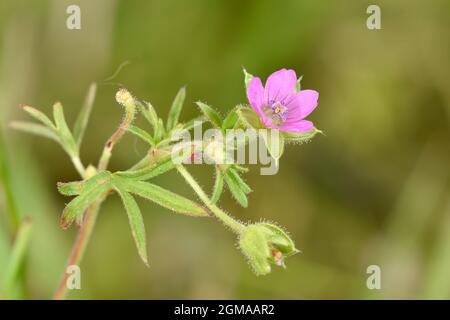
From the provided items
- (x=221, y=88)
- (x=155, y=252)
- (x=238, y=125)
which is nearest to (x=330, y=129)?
(x=221, y=88)

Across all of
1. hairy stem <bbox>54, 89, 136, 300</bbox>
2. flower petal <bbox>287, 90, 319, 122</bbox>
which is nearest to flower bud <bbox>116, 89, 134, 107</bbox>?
hairy stem <bbox>54, 89, 136, 300</bbox>

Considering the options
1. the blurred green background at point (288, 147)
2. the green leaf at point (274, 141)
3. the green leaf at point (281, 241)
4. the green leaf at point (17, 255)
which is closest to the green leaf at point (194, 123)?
the green leaf at point (274, 141)

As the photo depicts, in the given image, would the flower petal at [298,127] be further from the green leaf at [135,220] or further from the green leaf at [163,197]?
the green leaf at [135,220]

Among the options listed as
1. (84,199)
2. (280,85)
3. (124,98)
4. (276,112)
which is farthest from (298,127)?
(84,199)

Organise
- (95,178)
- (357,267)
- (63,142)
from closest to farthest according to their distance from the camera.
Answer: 1. (95,178)
2. (63,142)
3. (357,267)

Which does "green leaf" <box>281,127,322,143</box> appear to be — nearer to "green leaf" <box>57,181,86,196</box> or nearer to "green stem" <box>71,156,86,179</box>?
"green leaf" <box>57,181,86,196</box>

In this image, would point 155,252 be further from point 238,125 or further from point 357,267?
point 238,125

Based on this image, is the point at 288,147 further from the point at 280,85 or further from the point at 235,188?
the point at 235,188

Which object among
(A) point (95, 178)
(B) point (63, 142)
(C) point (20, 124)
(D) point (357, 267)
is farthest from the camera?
(D) point (357, 267)
